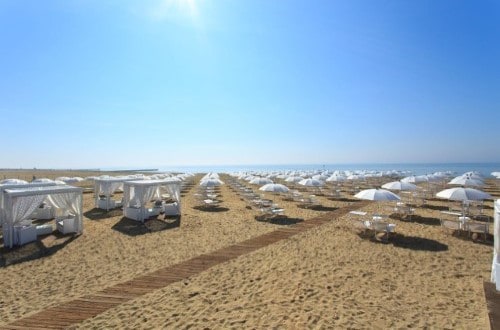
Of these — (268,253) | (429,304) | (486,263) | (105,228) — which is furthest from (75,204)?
(486,263)

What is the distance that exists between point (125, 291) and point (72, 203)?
601 cm

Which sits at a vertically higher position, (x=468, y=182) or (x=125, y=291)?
(x=468, y=182)

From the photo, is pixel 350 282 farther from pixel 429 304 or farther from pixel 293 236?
pixel 293 236

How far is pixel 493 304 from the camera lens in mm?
4363

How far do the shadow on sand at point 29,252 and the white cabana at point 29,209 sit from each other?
298 mm

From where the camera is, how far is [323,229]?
10.4 meters

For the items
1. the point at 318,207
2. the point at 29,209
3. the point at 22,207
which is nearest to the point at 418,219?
the point at 318,207

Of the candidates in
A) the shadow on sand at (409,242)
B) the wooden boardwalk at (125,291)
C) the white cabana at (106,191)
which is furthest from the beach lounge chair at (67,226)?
the shadow on sand at (409,242)

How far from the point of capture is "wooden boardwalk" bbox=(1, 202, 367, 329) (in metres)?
4.53

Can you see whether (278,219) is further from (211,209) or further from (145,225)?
(145,225)

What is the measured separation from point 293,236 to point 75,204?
743cm

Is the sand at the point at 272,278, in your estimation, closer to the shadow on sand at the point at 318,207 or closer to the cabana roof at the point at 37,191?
the cabana roof at the point at 37,191

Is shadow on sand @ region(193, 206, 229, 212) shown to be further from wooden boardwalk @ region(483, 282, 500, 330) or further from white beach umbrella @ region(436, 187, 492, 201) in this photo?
wooden boardwalk @ region(483, 282, 500, 330)

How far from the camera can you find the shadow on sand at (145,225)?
10430 mm
